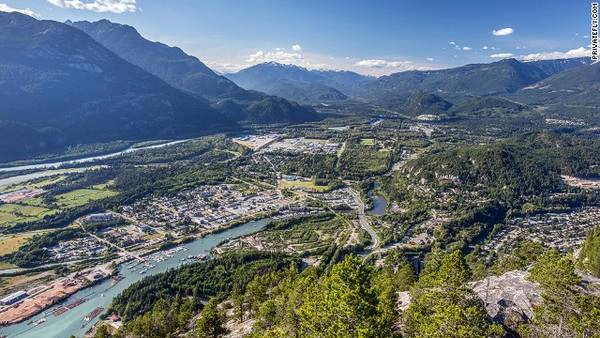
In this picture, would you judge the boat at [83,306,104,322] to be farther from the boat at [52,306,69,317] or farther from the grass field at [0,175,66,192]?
the grass field at [0,175,66,192]

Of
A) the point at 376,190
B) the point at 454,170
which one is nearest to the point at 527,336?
the point at 376,190

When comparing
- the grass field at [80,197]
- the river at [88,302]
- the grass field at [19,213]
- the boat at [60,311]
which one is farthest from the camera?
the grass field at [80,197]

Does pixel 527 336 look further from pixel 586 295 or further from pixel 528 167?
pixel 528 167

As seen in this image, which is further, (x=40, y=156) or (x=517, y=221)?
(x=40, y=156)

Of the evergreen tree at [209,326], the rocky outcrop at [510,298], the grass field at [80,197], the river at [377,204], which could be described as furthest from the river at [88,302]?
the rocky outcrop at [510,298]

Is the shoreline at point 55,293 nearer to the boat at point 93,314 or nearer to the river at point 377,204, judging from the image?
the boat at point 93,314
